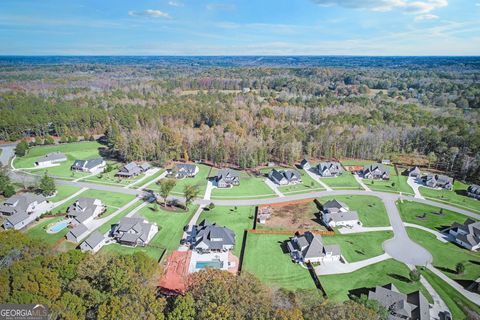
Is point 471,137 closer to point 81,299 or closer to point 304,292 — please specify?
point 304,292

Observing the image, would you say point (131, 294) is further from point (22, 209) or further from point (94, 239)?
point (22, 209)

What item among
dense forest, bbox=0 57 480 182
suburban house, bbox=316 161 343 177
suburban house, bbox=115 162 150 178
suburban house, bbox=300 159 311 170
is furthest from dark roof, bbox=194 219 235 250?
suburban house, bbox=300 159 311 170

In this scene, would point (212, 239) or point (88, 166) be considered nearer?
point (212, 239)

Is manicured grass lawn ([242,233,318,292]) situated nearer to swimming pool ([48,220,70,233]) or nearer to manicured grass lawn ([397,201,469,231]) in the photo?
manicured grass lawn ([397,201,469,231])

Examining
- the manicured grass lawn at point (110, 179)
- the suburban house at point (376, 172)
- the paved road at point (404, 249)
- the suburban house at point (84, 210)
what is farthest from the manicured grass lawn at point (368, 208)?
the suburban house at point (84, 210)
